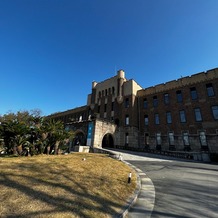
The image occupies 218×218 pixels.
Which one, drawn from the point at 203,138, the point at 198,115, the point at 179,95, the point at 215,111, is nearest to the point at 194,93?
the point at 179,95

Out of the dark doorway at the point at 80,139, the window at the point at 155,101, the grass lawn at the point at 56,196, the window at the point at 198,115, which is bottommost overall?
the grass lawn at the point at 56,196

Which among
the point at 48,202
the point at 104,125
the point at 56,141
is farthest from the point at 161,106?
the point at 48,202

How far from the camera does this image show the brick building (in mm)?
23384

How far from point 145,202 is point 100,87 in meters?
34.0

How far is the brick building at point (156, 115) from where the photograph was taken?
76.7 ft

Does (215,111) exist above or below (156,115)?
below

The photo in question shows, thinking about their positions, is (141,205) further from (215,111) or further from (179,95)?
(179,95)

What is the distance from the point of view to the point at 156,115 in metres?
29.2

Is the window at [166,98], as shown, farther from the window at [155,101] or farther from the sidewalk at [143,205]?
the sidewalk at [143,205]

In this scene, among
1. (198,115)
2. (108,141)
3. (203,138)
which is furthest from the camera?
(108,141)

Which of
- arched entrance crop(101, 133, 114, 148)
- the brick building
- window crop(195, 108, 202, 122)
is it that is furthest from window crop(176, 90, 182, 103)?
arched entrance crop(101, 133, 114, 148)

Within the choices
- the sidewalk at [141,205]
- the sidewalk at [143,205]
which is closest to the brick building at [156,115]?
the sidewalk at [143,205]

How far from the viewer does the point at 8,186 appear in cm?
433

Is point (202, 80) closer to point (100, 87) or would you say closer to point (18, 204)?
point (100, 87)
